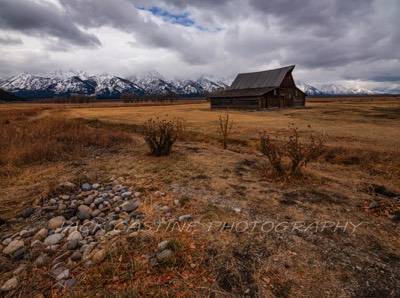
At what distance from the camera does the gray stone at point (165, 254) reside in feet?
10.2

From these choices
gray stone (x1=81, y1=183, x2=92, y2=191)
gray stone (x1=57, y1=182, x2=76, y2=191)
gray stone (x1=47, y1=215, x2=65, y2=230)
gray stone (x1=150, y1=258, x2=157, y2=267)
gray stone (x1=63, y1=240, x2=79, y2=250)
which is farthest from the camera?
gray stone (x1=81, y1=183, x2=92, y2=191)

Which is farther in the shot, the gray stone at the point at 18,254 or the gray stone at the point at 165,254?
the gray stone at the point at 18,254

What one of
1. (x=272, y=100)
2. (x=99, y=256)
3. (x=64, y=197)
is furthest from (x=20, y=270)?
(x=272, y=100)

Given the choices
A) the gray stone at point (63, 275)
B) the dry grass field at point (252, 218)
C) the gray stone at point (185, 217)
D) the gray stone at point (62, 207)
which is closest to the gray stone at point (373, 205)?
the dry grass field at point (252, 218)

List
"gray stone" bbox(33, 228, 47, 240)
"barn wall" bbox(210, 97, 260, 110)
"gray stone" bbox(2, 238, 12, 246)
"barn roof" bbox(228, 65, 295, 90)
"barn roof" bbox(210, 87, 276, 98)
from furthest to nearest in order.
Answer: "barn roof" bbox(228, 65, 295, 90), "barn wall" bbox(210, 97, 260, 110), "barn roof" bbox(210, 87, 276, 98), "gray stone" bbox(33, 228, 47, 240), "gray stone" bbox(2, 238, 12, 246)

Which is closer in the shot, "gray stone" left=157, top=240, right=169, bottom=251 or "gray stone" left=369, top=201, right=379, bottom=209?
"gray stone" left=157, top=240, right=169, bottom=251

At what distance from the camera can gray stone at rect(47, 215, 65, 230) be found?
157 inches

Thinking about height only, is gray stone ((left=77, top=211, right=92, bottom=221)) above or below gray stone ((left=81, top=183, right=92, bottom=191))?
below

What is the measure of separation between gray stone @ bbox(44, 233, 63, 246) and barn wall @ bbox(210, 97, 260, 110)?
34.5 meters

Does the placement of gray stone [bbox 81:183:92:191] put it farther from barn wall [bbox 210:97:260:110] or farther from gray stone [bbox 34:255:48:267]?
barn wall [bbox 210:97:260:110]

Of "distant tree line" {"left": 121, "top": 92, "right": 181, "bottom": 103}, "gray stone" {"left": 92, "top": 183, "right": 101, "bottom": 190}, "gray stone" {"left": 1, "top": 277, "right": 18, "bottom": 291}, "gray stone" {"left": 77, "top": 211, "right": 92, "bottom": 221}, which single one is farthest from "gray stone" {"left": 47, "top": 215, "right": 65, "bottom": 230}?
"distant tree line" {"left": 121, "top": 92, "right": 181, "bottom": 103}

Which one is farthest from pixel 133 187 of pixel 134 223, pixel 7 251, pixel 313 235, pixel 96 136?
pixel 96 136

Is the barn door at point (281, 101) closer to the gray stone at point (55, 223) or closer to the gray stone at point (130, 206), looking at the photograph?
the gray stone at point (130, 206)

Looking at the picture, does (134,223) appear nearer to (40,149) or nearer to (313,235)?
(313,235)
